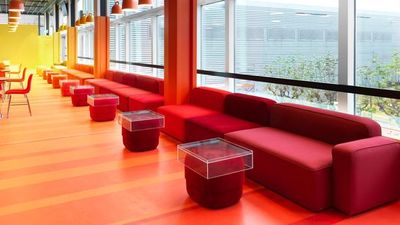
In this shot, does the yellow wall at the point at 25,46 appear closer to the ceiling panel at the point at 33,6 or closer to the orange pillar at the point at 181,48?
the ceiling panel at the point at 33,6

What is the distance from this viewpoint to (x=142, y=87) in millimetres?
9391

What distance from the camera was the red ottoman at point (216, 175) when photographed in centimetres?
338

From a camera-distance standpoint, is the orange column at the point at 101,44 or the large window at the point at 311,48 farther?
the orange column at the point at 101,44

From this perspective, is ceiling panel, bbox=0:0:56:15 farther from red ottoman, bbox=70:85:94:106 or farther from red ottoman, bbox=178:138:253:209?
red ottoman, bbox=178:138:253:209

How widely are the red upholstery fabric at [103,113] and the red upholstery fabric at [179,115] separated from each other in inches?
62.0

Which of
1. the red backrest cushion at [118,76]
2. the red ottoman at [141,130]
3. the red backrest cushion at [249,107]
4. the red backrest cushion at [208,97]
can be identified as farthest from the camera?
the red backrest cushion at [118,76]

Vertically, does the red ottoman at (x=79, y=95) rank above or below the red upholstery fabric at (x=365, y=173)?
above

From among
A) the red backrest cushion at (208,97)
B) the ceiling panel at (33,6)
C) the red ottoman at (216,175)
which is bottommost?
the red ottoman at (216,175)

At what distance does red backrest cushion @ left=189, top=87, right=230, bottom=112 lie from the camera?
6.05m

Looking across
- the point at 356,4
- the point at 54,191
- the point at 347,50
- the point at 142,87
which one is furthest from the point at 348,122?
the point at 142,87

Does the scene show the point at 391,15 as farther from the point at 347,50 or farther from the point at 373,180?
the point at 373,180

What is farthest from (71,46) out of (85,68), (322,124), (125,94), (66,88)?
(322,124)

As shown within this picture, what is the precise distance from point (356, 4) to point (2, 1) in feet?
81.7

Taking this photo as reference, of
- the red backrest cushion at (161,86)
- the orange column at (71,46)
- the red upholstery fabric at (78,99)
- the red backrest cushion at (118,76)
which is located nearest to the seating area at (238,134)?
the red backrest cushion at (161,86)
